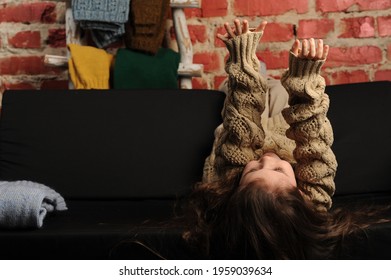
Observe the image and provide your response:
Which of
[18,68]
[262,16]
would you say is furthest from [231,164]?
[18,68]

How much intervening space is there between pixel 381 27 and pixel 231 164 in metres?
1.13

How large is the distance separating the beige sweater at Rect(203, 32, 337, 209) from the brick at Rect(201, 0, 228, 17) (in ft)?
2.84

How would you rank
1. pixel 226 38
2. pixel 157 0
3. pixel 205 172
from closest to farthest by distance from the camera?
pixel 226 38 → pixel 205 172 → pixel 157 0

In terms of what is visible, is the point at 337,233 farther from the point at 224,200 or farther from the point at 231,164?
the point at 231,164

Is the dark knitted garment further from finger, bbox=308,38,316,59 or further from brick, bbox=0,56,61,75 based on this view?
finger, bbox=308,38,316,59

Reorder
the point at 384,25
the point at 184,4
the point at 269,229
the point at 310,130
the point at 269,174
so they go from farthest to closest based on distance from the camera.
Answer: the point at 384,25, the point at 184,4, the point at 310,130, the point at 269,174, the point at 269,229

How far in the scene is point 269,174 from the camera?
1487mm

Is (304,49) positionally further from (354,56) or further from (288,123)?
(354,56)

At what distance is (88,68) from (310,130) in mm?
1010

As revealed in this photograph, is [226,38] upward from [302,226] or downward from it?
upward

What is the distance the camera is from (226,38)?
5.67 ft

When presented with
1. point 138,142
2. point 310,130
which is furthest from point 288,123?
point 138,142

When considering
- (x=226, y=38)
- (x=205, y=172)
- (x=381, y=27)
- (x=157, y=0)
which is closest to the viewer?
(x=226, y=38)

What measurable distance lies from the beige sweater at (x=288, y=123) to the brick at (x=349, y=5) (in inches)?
35.3
